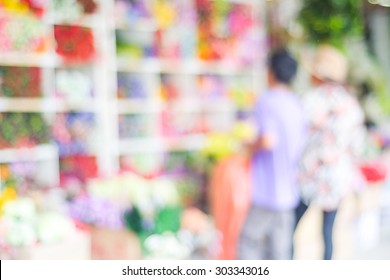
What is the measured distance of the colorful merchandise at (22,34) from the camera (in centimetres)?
364

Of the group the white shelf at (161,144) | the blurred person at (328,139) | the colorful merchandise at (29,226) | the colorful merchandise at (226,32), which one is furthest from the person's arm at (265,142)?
the colorful merchandise at (226,32)

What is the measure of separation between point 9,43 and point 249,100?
205cm

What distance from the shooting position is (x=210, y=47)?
4.89m

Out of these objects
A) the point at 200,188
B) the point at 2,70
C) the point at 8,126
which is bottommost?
the point at 200,188

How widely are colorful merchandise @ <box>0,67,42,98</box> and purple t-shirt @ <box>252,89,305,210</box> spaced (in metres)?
1.32

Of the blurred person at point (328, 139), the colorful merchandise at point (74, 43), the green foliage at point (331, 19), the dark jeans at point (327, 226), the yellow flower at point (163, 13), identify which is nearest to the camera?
the blurred person at point (328, 139)

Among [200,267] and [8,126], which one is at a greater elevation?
[8,126]

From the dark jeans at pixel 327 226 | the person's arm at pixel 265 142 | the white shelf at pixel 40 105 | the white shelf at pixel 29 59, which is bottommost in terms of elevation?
the dark jeans at pixel 327 226

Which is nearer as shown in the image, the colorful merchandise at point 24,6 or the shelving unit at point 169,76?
the colorful merchandise at point 24,6

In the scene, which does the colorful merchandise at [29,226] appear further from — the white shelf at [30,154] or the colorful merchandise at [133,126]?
the colorful merchandise at [133,126]

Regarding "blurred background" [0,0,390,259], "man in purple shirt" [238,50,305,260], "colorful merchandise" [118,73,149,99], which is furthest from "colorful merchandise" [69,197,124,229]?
"colorful merchandise" [118,73,149,99]

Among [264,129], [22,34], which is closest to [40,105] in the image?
[22,34]

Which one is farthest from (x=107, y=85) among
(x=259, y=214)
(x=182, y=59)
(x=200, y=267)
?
(x=200, y=267)

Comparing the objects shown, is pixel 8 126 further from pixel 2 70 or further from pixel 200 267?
pixel 200 267
